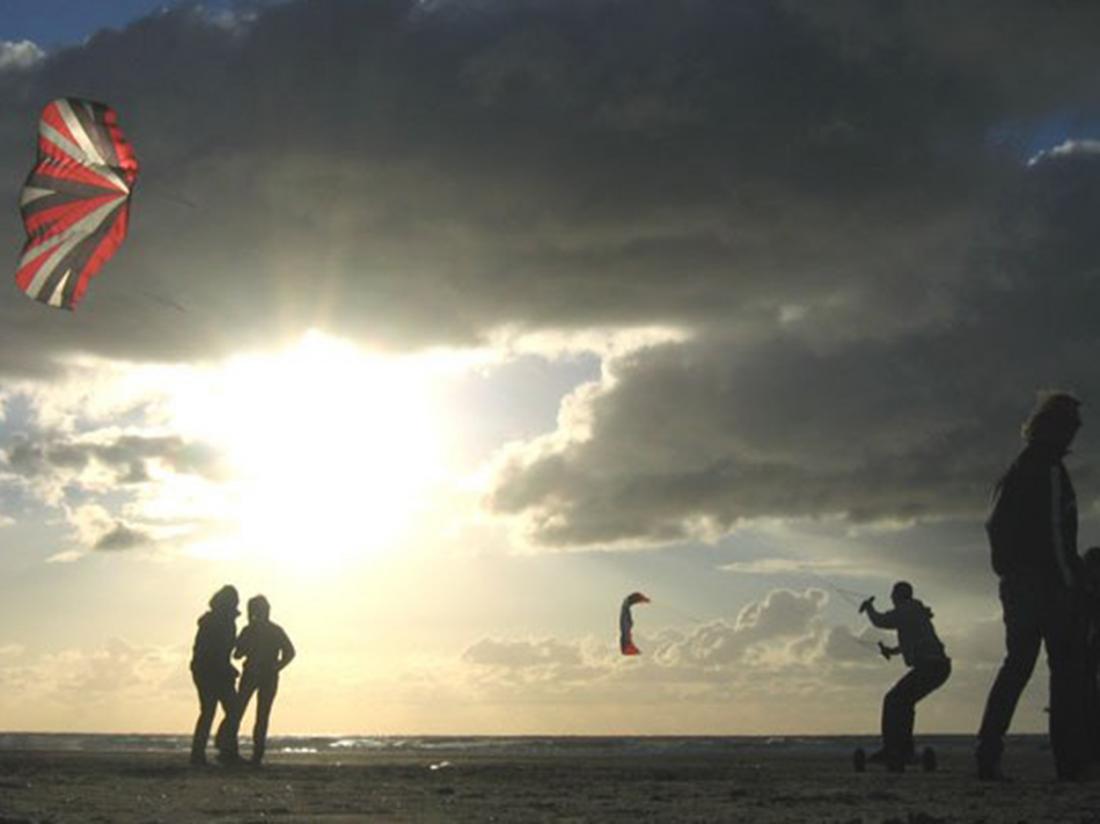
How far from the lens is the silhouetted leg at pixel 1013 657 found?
1037 centimetres

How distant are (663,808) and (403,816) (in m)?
1.59

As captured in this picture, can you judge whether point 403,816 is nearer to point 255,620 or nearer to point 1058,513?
point 1058,513

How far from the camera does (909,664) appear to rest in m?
14.6

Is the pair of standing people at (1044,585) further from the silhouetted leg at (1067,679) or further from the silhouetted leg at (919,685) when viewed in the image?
the silhouetted leg at (919,685)

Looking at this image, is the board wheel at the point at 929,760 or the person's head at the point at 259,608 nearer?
the board wheel at the point at 929,760

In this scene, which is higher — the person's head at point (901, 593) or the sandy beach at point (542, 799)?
the person's head at point (901, 593)

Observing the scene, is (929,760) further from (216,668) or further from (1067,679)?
(216,668)

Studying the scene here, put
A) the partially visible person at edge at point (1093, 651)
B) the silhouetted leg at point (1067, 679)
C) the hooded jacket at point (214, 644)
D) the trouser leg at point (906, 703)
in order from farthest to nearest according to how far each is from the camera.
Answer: the hooded jacket at point (214, 644), the trouser leg at point (906, 703), the partially visible person at edge at point (1093, 651), the silhouetted leg at point (1067, 679)

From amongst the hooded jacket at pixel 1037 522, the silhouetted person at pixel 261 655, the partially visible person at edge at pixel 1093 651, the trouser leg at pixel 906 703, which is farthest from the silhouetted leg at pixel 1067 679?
the silhouetted person at pixel 261 655

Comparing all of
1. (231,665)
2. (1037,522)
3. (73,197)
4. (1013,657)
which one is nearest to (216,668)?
(231,665)

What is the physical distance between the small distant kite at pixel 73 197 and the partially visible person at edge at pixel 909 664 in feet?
26.4

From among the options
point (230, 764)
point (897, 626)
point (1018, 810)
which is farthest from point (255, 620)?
point (1018, 810)

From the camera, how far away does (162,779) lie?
1425cm

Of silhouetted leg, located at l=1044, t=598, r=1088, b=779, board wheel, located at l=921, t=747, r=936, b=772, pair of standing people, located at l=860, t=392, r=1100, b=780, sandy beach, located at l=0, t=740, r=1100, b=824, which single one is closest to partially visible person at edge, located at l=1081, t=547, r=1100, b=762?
silhouetted leg, located at l=1044, t=598, r=1088, b=779
